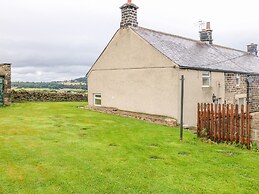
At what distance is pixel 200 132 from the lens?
42.7 ft

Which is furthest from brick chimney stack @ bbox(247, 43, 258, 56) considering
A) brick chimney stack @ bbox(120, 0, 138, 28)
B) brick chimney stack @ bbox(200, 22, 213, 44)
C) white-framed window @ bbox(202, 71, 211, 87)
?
brick chimney stack @ bbox(120, 0, 138, 28)

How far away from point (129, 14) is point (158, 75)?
251 inches

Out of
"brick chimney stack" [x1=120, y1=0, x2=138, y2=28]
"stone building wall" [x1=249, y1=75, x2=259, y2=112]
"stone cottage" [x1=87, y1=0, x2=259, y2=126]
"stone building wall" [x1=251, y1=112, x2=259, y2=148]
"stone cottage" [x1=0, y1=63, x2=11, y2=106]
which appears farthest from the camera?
"stone building wall" [x1=249, y1=75, x2=259, y2=112]

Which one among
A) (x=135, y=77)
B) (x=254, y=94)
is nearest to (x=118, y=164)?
(x=135, y=77)

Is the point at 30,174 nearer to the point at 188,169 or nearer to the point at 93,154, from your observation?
the point at 93,154

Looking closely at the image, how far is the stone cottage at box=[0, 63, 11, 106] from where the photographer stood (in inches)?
972

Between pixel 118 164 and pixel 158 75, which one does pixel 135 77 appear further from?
pixel 118 164

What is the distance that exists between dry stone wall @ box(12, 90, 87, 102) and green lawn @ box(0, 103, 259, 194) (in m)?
17.9

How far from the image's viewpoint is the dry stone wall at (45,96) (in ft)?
99.5

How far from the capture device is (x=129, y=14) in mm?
22516

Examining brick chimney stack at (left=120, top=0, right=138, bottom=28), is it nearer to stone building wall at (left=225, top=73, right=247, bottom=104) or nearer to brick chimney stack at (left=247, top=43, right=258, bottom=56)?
stone building wall at (left=225, top=73, right=247, bottom=104)

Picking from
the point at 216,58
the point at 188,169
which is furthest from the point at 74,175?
the point at 216,58

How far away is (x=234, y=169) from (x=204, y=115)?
4767mm

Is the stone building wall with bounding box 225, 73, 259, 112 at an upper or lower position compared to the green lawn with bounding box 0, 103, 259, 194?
upper
